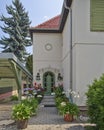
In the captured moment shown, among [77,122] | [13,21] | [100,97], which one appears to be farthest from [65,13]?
[13,21]

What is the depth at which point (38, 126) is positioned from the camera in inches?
411

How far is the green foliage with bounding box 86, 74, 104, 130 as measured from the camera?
26.0 feet

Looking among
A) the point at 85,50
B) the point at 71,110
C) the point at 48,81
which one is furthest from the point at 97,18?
the point at 48,81

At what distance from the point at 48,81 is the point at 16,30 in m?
17.2

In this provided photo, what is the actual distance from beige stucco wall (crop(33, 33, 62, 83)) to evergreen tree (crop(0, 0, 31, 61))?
1564 centimetres

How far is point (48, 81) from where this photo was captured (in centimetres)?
2464

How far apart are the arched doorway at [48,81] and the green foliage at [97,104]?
15408 mm

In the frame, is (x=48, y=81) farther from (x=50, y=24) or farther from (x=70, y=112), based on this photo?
(x=70, y=112)

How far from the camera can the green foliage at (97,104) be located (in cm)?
791

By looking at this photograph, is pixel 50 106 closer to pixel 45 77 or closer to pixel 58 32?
pixel 45 77

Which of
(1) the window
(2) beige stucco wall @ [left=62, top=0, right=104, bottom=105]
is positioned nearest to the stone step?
(2) beige stucco wall @ [left=62, top=0, right=104, bottom=105]

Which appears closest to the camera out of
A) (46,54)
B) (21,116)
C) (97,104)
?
(97,104)

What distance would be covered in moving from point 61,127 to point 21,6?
35273mm

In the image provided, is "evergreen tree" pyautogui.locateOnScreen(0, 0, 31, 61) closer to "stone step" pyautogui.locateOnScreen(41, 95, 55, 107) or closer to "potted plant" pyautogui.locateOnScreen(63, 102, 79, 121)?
"stone step" pyautogui.locateOnScreen(41, 95, 55, 107)
